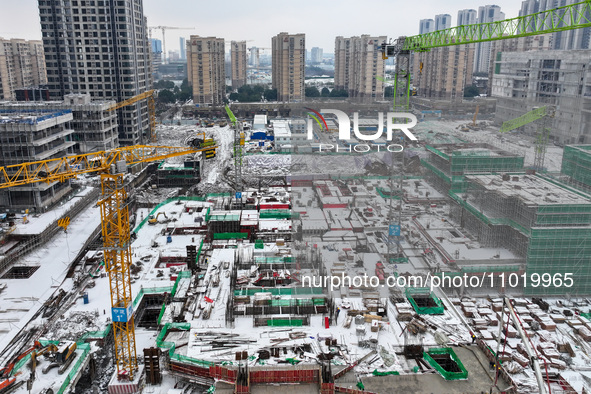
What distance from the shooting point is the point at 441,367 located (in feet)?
35.8

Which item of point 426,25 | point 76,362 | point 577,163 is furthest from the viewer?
point 426,25

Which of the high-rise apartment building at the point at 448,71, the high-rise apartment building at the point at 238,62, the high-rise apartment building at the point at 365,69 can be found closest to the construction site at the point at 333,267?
the high-rise apartment building at the point at 448,71

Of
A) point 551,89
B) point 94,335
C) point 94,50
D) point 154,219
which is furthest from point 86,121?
point 551,89

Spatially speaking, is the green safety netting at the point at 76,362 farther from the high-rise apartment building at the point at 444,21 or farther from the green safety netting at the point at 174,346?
the high-rise apartment building at the point at 444,21

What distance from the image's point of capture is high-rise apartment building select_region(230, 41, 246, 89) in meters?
75.6

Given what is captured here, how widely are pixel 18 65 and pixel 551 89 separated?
181ft

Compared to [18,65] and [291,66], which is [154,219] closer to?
[291,66]

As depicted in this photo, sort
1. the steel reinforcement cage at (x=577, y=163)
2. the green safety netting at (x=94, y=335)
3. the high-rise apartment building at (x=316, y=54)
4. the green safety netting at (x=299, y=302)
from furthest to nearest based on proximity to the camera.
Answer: the high-rise apartment building at (x=316, y=54) < the steel reinforcement cage at (x=577, y=163) < the green safety netting at (x=299, y=302) < the green safety netting at (x=94, y=335)

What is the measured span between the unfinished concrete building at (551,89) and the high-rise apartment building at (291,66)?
1158 inches

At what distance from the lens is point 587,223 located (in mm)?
15148

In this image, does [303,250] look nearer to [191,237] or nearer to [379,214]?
[379,214]

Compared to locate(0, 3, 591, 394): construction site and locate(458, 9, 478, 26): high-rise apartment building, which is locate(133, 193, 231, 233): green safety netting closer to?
locate(0, 3, 591, 394): construction site

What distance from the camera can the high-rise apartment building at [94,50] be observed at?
3117cm

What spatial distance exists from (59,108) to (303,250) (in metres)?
18.4
